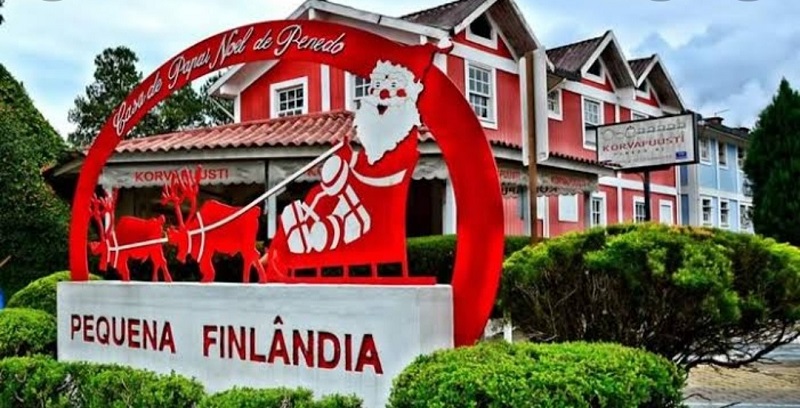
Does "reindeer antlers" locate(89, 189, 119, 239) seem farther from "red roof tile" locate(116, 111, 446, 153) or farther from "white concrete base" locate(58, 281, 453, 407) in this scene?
"red roof tile" locate(116, 111, 446, 153)

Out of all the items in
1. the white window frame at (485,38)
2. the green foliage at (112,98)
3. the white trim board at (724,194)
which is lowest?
the white trim board at (724,194)

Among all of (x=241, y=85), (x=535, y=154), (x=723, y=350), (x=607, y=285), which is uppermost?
(x=241, y=85)

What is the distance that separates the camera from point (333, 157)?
5371 millimetres

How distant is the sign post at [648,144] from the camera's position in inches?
816

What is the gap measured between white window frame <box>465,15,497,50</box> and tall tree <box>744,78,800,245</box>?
7.37 metres

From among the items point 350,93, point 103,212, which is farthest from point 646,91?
point 103,212

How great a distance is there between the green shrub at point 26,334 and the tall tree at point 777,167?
692 inches

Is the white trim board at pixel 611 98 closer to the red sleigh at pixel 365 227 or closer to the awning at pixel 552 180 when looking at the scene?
the awning at pixel 552 180

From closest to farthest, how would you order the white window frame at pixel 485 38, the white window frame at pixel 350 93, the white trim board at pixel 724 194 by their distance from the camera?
1. the white window frame at pixel 350 93
2. the white window frame at pixel 485 38
3. the white trim board at pixel 724 194

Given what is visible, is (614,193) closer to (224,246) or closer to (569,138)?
(569,138)

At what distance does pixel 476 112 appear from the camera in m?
19.2

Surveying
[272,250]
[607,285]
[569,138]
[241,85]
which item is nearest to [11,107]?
[241,85]

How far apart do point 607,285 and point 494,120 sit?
14.6 m

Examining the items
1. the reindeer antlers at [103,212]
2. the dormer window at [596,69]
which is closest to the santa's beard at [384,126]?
the reindeer antlers at [103,212]
